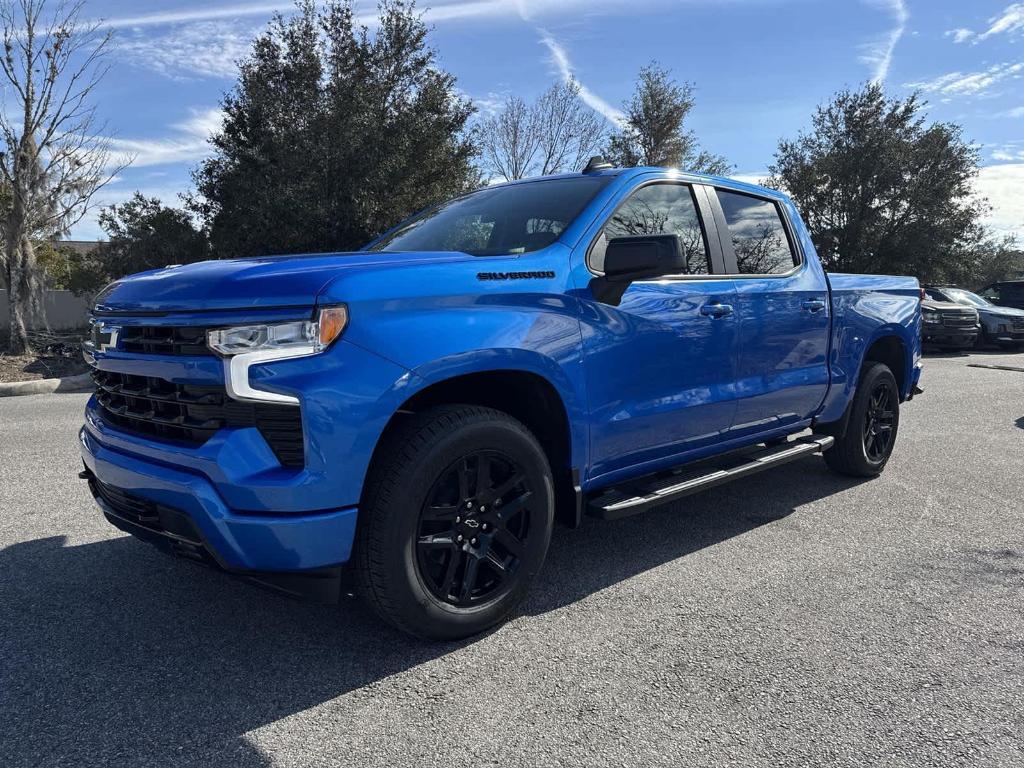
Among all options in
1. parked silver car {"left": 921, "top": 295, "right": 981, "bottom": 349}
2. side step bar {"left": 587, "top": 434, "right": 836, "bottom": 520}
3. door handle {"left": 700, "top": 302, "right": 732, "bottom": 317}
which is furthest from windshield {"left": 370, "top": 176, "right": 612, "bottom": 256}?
parked silver car {"left": 921, "top": 295, "right": 981, "bottom": 349}

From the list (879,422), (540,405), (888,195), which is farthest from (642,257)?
(888,195)

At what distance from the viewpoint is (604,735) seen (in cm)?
218

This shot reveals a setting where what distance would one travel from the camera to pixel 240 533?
223cm

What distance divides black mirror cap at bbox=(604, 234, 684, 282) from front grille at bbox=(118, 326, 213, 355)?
5.15 ft

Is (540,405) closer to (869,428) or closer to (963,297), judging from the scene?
(869,428)

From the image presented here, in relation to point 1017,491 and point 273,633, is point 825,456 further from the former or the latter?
point 273,633

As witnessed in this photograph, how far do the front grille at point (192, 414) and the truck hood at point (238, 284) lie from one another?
0.91 feet

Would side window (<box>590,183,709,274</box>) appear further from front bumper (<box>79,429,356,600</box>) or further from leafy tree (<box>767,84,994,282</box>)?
leafy tree (<box>767,84,994,282</box>)

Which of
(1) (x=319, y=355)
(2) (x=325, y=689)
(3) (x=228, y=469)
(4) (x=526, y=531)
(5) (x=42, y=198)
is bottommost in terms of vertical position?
(2) (x=325, y=689)

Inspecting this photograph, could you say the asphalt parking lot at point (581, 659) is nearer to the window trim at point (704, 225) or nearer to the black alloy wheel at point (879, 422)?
the black alloy wheel at point (879, 422)

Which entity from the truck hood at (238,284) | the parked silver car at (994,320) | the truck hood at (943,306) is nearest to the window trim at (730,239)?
the truck hood at (238,284)

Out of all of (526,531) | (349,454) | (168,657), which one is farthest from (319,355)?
(168,657)

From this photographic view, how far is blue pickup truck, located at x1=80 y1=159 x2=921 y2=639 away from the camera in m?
2.26

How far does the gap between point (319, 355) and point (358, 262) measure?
480mm
